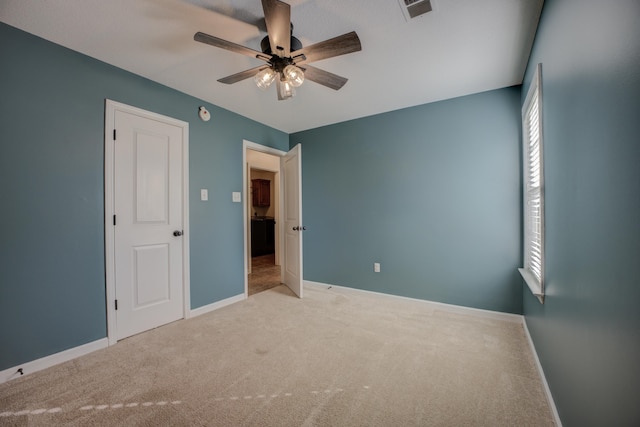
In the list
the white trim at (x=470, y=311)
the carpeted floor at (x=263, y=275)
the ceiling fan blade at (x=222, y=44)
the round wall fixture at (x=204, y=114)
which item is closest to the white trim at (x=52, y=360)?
the carpeted floor at (x=263, y=275)

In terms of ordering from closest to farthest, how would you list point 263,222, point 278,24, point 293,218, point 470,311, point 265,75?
point 278,24 → point 265,75 → point 470,311 → point 293,218 → point 263,222

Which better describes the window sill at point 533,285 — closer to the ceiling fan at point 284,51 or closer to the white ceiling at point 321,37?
the white ceiling at point 321,37

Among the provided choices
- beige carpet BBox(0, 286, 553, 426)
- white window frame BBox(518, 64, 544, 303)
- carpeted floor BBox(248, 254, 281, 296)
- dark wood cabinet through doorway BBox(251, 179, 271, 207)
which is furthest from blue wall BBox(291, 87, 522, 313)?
dark wood cabinet through doorway BBox(251, 179, 271, 207)

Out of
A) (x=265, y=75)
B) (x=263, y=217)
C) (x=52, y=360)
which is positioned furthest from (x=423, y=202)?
(x=263, y=217)

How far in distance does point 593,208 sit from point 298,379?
1.83 metres

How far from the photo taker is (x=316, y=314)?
288 cm

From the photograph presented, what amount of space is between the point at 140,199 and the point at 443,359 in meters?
2.98

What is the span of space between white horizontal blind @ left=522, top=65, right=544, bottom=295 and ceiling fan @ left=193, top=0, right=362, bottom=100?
1411mm

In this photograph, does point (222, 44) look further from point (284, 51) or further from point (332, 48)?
point (332, 48)

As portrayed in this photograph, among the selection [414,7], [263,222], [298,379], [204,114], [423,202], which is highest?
[414,7]

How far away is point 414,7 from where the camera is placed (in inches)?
62.7

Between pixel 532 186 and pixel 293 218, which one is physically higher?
pixel 532 186

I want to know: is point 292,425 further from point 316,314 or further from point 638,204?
point 638,204

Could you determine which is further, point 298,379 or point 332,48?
point 298,379
